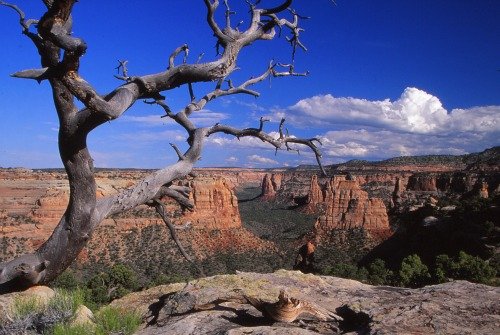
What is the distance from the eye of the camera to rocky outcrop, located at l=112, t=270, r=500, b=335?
4781 mm

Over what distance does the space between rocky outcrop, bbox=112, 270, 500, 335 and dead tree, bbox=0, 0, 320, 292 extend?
4.89 feet

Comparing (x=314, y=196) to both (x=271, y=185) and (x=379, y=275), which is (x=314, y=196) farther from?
(x=379, y=275)

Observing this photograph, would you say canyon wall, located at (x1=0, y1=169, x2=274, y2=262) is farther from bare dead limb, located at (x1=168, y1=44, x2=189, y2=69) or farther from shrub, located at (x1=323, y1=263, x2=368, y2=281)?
bare dead limb, located at (x1=168, y1=44, x2=189, y2=69)

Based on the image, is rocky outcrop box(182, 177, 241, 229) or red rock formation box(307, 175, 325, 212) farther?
red rock formation box(307, 175, 325, 212)

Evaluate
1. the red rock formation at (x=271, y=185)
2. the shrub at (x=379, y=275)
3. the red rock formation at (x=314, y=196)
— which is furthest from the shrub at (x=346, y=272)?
the red rock formation at (x=271, y=185)

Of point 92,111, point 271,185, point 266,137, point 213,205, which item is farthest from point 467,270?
point 271,185

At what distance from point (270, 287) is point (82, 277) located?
39.4m

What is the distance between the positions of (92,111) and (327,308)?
4251 mm

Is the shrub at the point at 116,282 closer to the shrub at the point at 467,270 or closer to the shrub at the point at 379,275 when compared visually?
the shrub at the point at 379,275

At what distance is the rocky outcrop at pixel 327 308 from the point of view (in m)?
4.78

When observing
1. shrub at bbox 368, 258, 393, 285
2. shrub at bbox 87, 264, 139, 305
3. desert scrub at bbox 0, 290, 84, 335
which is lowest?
shrub at bbox 87, 264, 139, 305

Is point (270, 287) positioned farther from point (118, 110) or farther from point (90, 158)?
point (118, 110)

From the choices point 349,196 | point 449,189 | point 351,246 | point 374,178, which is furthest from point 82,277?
point 374,178

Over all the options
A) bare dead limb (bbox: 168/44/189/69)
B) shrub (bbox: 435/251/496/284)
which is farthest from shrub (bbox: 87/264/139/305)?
bare dead limb (bbox: 168/44/189/69)
